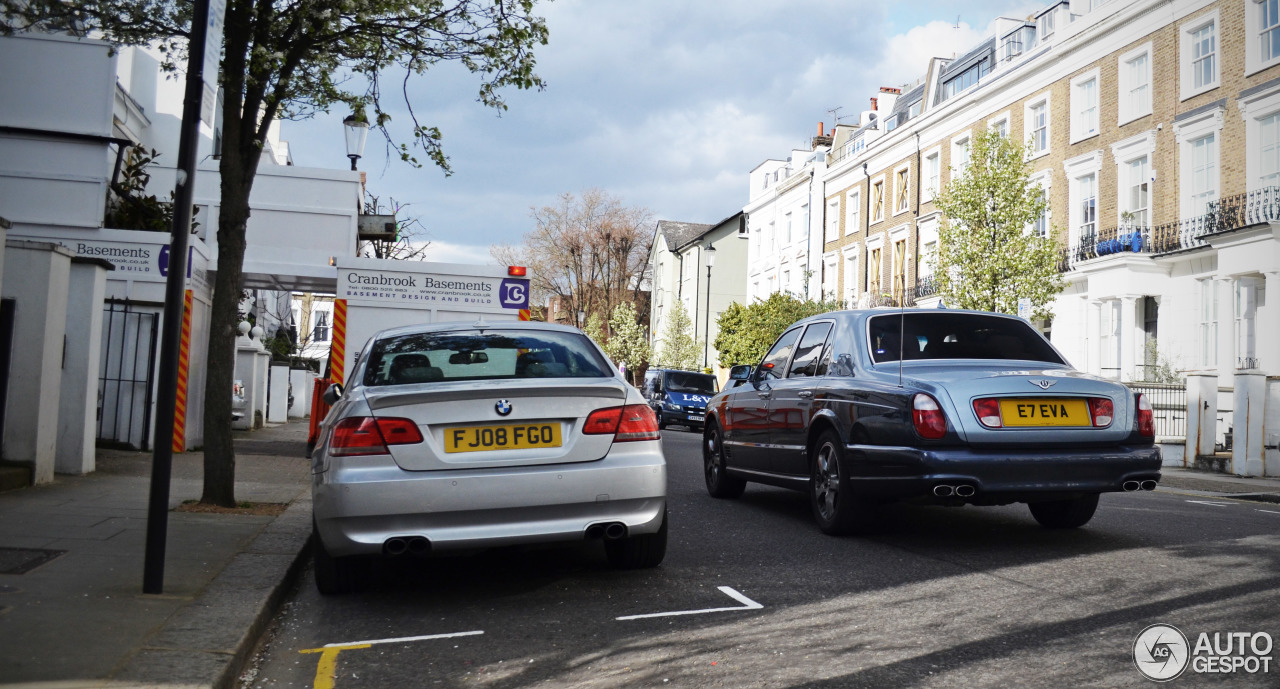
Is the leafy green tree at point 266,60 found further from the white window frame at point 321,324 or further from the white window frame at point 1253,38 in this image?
the white window frame at point 321,324

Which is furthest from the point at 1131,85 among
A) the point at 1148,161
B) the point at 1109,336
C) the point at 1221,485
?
the point at 1221,485

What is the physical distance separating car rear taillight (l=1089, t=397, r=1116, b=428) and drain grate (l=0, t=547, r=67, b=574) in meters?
6.06

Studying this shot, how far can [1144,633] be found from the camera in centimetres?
441

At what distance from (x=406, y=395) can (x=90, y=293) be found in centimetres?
652

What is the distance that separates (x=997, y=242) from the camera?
2495cm

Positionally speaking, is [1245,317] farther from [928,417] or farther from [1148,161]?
[928,417]

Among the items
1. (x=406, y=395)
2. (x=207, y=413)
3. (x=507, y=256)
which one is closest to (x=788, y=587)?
(x=406, y=395)

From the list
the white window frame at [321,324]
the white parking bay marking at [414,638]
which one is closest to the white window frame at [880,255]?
Result: the white parking bay marking at [414,638]

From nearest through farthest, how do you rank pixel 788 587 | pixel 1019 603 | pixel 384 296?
1. pixel 1019 603
2. pixel 788 587
3. pixel 384 296

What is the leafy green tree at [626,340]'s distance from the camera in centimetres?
6894

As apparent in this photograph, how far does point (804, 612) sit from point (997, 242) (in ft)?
71.0

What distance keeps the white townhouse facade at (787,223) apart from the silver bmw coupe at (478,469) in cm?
3759

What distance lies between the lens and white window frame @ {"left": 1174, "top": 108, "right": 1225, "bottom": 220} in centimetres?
2388

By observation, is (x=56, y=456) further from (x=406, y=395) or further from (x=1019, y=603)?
(x=1019, y=603)
